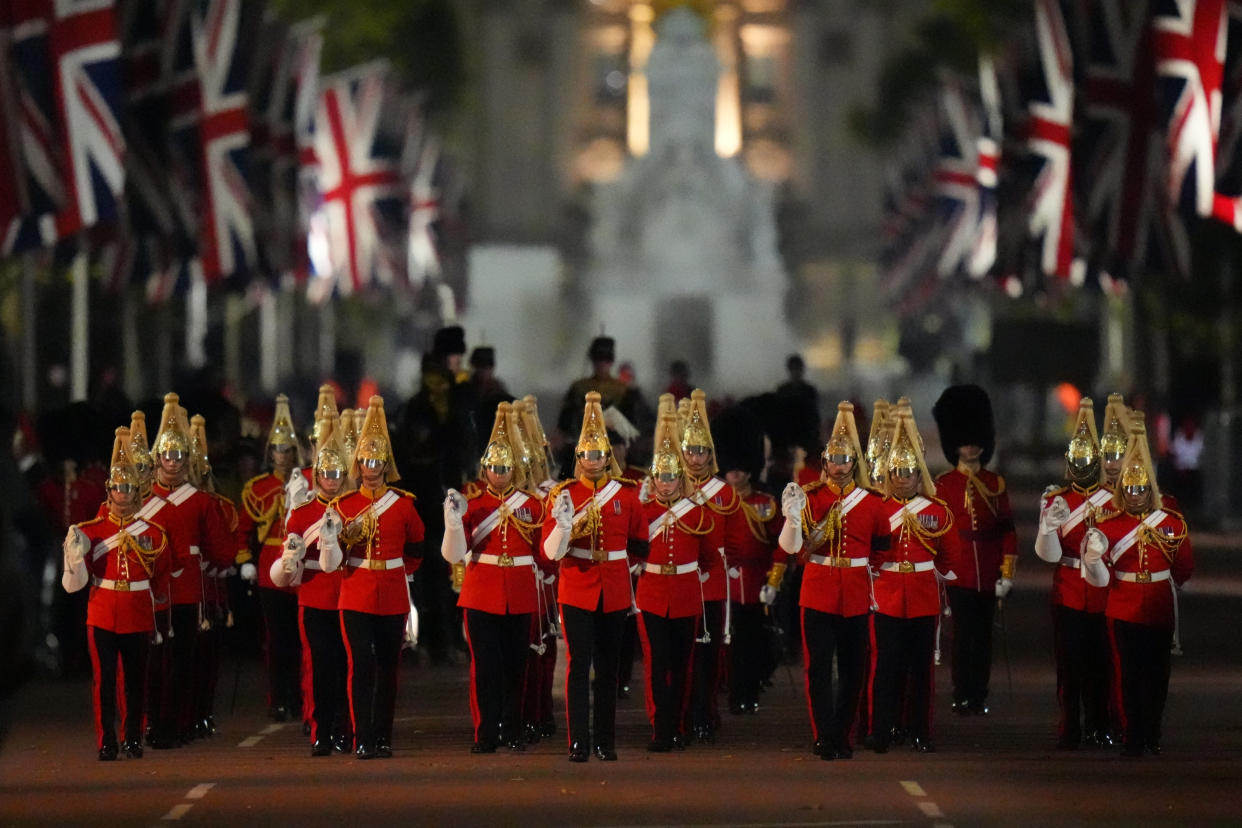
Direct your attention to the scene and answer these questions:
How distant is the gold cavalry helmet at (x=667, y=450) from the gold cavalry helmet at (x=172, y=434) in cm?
255

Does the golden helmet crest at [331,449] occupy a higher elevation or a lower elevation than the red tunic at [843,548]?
higher

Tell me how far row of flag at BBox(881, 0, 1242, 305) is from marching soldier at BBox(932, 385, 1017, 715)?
34.2 feet

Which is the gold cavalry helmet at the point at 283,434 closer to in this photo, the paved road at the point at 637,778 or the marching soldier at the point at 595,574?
the paved road at the point at 637,778

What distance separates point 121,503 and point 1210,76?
16.2m

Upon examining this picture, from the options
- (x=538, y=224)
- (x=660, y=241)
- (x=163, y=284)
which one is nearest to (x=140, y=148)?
(x=163, y=284)

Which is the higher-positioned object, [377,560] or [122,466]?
[122,466]

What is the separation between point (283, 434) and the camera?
17.6 meters

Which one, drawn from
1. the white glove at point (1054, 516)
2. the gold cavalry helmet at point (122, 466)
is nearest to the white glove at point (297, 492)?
the gold cavalry helmet at point (122, 466)

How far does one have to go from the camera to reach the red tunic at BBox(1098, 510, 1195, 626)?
15453 mm

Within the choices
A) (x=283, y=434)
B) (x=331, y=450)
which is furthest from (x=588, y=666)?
(x=283, y=434)

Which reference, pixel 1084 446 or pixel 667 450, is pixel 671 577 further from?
pixel 1084 446

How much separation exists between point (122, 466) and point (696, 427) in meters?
3.11

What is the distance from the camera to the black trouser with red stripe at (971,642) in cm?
1767

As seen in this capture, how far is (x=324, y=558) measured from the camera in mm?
15023
